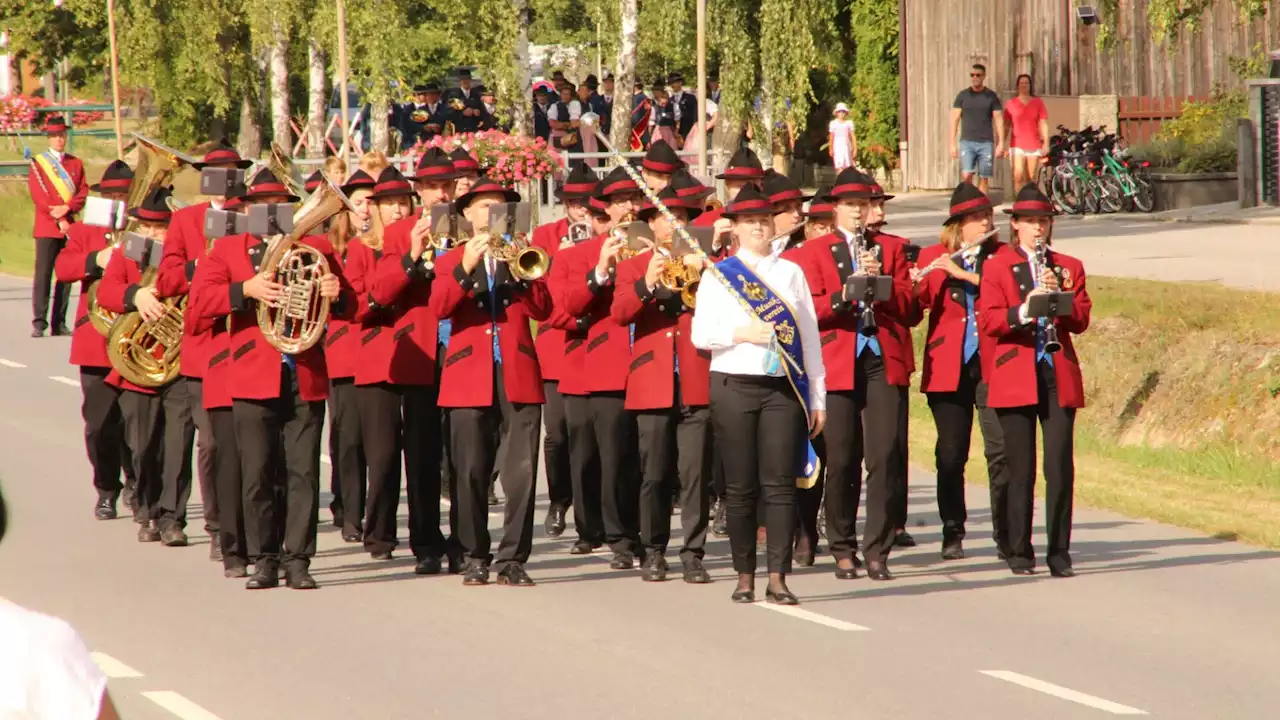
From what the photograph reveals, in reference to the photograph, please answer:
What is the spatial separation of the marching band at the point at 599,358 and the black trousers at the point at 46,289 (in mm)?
10951

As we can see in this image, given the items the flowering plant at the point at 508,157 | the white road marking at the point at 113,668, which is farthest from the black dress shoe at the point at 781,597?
the flowering plant at the point at 508,157

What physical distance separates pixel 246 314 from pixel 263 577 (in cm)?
129

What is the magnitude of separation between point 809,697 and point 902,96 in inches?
1275

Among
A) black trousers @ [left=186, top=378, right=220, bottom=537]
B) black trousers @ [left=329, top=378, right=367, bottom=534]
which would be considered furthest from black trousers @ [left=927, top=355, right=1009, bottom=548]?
black trousers @ [left=186, top=378, right=220, bottom=537]

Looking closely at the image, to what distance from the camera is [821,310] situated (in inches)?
447

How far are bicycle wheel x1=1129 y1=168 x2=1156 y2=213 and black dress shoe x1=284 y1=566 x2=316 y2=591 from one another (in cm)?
1992

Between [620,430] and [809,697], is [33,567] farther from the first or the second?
[809,697]

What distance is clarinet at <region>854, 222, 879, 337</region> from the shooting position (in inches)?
442

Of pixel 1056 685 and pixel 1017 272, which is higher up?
pixel 1017 272

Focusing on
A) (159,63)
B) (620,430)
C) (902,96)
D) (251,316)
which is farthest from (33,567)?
(159,63)

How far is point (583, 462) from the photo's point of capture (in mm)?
12023

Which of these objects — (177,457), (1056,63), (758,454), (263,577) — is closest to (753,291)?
(758,454)

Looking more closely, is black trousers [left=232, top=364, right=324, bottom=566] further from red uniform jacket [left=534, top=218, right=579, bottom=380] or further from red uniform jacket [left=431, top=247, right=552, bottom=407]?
red uniform jacket [left=534, top=218, right=579, bottom=380]

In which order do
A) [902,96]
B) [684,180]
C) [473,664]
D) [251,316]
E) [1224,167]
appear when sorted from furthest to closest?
[902,96] < [1224,167] < [684,180] < [251,316] < [473,664]
